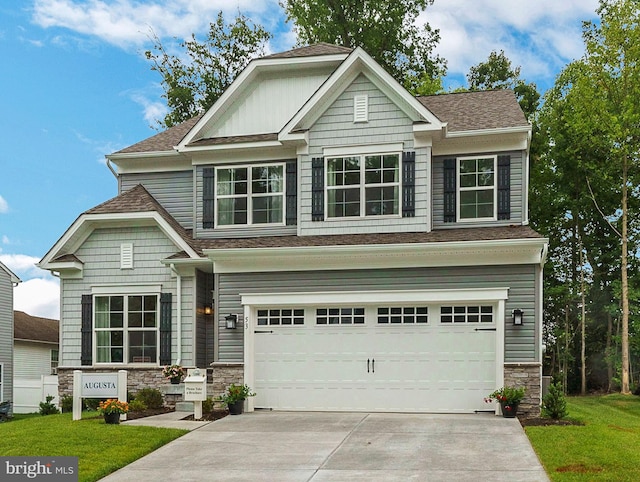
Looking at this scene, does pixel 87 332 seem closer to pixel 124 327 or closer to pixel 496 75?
pixel 124 327

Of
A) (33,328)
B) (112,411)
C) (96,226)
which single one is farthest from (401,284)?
(33,328)

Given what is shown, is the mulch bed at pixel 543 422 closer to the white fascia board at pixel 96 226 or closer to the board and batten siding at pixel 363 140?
the board and batten siding at pixel 363 140

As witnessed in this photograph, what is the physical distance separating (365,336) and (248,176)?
4.98m

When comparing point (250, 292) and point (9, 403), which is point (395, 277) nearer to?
point (250, 292)

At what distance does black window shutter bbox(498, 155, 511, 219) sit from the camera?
55.6ft

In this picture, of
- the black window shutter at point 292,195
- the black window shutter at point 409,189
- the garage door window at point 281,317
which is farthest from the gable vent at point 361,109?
the garage door window at point 281,317

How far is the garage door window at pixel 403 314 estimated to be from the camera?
15844 millimetres

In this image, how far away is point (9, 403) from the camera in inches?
1053

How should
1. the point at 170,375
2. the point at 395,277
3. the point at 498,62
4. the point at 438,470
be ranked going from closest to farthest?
the point at 438,470
the point at 395,277
the point at 170,375
the point at 498,62

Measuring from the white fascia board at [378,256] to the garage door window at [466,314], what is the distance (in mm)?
938

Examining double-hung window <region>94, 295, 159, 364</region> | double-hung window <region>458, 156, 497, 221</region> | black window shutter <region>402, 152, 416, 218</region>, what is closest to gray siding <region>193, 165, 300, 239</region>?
double-hung window <region>94, 295, 159, 364</region>

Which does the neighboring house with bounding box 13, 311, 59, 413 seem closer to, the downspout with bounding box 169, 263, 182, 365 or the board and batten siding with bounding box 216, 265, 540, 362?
the downspout with bounding box 169, 263, 182, 365

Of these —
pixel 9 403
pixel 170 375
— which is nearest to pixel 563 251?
pixel 170 375

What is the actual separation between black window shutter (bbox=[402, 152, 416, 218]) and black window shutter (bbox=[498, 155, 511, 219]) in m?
1.96
